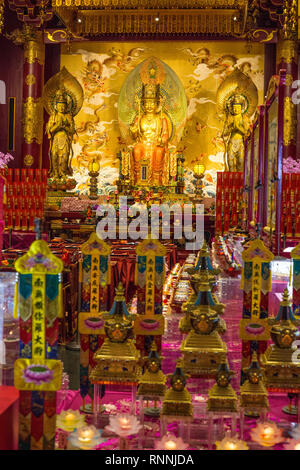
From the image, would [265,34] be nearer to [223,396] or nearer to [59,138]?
[59,138]

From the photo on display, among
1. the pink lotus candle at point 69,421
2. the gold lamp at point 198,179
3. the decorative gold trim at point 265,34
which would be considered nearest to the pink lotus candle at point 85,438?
the pink lotus candle at point 69,421

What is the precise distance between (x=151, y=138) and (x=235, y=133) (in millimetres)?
1469

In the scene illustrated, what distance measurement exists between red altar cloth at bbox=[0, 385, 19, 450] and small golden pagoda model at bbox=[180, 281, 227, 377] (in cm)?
59

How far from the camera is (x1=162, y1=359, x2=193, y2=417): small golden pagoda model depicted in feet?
5.73

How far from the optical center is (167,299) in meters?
3.02

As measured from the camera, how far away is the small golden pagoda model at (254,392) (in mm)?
1817

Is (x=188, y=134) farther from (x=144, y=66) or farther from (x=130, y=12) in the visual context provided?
(x=130, y=12)

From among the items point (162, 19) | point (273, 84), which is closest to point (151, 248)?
point (273, 84)

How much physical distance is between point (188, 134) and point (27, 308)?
30.1 feet

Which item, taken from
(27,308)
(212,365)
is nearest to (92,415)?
(212,365)

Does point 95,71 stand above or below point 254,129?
above

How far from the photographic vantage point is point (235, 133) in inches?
381

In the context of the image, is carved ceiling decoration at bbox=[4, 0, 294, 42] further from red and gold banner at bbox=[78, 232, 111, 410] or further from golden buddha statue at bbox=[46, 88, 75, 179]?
red and gold banner at bbox=[78, 232, 111, 410]
